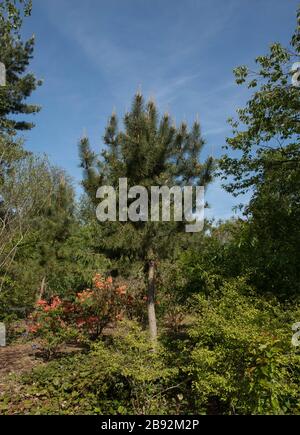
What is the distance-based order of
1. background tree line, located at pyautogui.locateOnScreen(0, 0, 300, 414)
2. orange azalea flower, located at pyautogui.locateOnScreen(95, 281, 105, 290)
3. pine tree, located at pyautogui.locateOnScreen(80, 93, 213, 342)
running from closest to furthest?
background tree line, located at pyautogui.locateOnScreen(0, 0, 300, 414), pine tree, located at pyautogui.locateOnScreen(80, 93, 213, 342), orange azalea flower, located at pyautogui.locateOnScreen(95, 281, 105, 290)

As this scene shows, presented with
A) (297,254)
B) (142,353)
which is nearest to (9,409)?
(142,353)

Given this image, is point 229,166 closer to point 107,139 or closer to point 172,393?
point 107,139

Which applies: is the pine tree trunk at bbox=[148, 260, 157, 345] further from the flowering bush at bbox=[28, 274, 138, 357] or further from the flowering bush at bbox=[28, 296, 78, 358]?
the flowering bush at bbox=[28, 296, 78, 358]

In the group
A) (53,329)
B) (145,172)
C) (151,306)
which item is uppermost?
(145,172)

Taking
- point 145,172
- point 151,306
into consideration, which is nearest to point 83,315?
point 151,306

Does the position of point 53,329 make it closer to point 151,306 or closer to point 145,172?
point 151,306

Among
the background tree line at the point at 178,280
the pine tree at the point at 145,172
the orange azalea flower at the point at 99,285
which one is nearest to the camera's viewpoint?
the background tree line at the point at 178,280

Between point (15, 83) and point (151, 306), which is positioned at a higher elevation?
point (15, 83)

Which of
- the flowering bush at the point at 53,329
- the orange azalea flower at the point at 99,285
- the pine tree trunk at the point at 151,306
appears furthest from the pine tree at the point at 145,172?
the flowering bush at the point at 53,329

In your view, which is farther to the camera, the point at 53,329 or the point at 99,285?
the point at 99,285

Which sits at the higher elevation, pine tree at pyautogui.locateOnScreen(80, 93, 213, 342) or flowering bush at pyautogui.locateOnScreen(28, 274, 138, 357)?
pine tree at pyautogui.locateOnScreen(80, 93, 213, 342)

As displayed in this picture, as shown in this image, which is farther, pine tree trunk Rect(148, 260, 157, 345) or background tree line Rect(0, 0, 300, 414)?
pine tree trunk Rect(148, 260, 157, 345)

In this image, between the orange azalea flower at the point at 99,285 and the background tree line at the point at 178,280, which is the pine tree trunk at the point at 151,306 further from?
the orange azalea flower at the point at 99,285

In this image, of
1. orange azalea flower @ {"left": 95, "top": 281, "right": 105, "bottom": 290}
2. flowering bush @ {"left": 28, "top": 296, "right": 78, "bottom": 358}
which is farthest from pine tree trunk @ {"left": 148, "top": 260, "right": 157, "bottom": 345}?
flowering bush @ {"left": 28, "top": 296, "right": 78, "bottom": 358}
